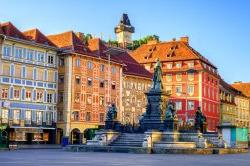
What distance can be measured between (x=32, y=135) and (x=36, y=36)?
1358cm

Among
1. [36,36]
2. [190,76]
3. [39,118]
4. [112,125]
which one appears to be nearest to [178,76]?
[190,76]

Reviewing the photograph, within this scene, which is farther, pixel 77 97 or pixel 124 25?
pixel 124 25

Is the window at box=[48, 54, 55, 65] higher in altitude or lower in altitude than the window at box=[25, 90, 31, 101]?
higher

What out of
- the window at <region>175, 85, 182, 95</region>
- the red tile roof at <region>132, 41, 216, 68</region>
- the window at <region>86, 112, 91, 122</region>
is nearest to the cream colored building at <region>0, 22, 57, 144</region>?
the window at <region>86, 112, 91, 122</region>

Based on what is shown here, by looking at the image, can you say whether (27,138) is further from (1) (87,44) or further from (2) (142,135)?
(2) (142,135)

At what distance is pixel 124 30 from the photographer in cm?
17662

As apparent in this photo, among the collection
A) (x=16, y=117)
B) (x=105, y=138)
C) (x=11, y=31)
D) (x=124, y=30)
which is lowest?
(x=105, y=138)

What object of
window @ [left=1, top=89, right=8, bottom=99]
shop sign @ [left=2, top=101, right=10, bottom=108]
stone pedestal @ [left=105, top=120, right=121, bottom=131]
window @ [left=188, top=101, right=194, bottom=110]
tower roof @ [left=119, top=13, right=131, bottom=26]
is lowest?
stone pedestal @ [left=105, top=120, right=121, bottom=131]

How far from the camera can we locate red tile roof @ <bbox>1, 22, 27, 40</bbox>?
6356 centimetres

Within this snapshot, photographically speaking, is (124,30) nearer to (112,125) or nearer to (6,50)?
(6,50)

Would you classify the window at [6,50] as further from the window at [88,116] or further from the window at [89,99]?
the window at [88,116]

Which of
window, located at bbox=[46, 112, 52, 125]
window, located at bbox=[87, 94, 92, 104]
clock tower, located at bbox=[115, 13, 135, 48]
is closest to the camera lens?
window, located at bbox=[46, 112, 52, 125]

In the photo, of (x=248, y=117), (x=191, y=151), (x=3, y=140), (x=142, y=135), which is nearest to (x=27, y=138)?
(x=3, y=140)

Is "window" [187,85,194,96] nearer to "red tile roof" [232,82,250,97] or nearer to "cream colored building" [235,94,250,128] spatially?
"cream colored building" [235,94,250,128]
